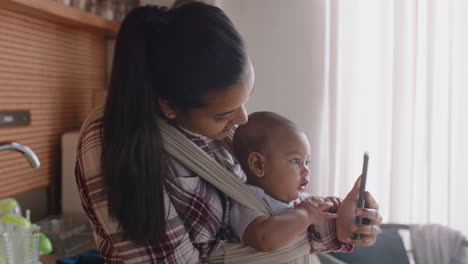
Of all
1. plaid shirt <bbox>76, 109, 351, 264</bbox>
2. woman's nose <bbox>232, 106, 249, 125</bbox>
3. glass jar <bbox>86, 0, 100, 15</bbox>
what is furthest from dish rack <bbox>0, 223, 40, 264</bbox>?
glass jar <bbox>86, 0, 100, 15</bbox>

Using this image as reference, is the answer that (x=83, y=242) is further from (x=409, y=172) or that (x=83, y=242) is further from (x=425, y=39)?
(x=425, y=39)

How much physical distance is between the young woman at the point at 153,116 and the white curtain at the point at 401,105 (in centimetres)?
155

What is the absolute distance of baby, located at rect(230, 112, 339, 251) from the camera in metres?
0.94

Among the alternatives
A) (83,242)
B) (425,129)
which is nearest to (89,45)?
(83,242)

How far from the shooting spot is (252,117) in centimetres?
123

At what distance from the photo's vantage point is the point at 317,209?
0.99 metres

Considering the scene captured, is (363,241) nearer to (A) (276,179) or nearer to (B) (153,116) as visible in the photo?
(A) (276,179)

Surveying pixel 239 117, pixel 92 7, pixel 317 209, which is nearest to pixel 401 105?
pixel 317 209

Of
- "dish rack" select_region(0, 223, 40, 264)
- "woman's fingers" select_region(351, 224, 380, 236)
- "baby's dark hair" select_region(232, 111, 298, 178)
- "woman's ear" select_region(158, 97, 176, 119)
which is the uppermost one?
"woman's ear" select_region(158, 97, 176, 119)

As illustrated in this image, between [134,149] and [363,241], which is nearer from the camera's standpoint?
[134,149]

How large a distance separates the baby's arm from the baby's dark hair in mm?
233

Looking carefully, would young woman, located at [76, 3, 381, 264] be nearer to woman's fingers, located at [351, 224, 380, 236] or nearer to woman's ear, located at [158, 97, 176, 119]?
woman's ear, located at [158, 97, 176, 119]

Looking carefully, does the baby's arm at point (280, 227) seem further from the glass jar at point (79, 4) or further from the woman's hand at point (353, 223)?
the glass jar at point (79, 4)

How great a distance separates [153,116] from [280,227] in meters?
0.37
